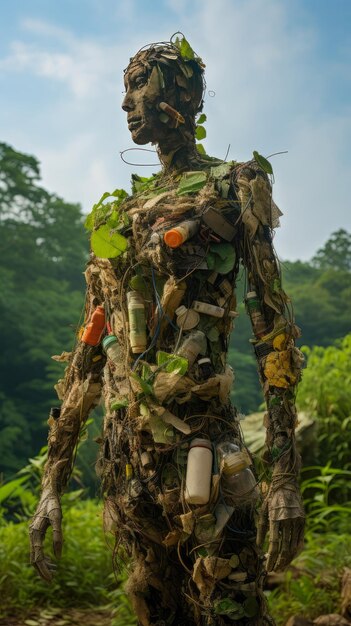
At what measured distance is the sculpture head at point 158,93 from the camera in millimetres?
2342

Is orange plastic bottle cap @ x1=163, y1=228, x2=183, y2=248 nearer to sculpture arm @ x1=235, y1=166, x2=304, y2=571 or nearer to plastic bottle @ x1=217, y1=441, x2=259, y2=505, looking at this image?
sculpture arm @ x1=235, y1=166, x2=304, y2=571

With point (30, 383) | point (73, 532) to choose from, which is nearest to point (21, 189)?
point (30, 383)

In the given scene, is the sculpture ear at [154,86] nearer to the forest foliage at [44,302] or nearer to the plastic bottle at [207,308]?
the plastic bottle at [207,308]

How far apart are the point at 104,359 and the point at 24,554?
1971 mm

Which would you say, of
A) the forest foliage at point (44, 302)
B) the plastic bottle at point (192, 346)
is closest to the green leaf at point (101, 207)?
the plastic bottle at point (192, 346)

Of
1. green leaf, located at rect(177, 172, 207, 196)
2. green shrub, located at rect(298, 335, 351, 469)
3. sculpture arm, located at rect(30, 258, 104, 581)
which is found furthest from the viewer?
green shrub, located at rect(298, 335, 351, 469)

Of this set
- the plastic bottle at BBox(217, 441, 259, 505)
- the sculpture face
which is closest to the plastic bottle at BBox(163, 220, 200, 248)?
the sculpture face

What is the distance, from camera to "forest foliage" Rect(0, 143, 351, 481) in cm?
1312

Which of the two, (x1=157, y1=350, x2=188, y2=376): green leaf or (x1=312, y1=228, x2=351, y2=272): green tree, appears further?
(x1=312, y1=228, x2=351, y2=272): green tree

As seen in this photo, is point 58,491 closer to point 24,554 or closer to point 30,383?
point 24,554

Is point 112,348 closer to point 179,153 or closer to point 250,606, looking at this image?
point 179,153

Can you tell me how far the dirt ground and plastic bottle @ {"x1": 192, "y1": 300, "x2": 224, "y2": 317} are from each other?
2.08 metres

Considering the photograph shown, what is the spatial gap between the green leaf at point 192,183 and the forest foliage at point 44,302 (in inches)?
353

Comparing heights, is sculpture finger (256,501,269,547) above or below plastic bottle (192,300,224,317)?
below
